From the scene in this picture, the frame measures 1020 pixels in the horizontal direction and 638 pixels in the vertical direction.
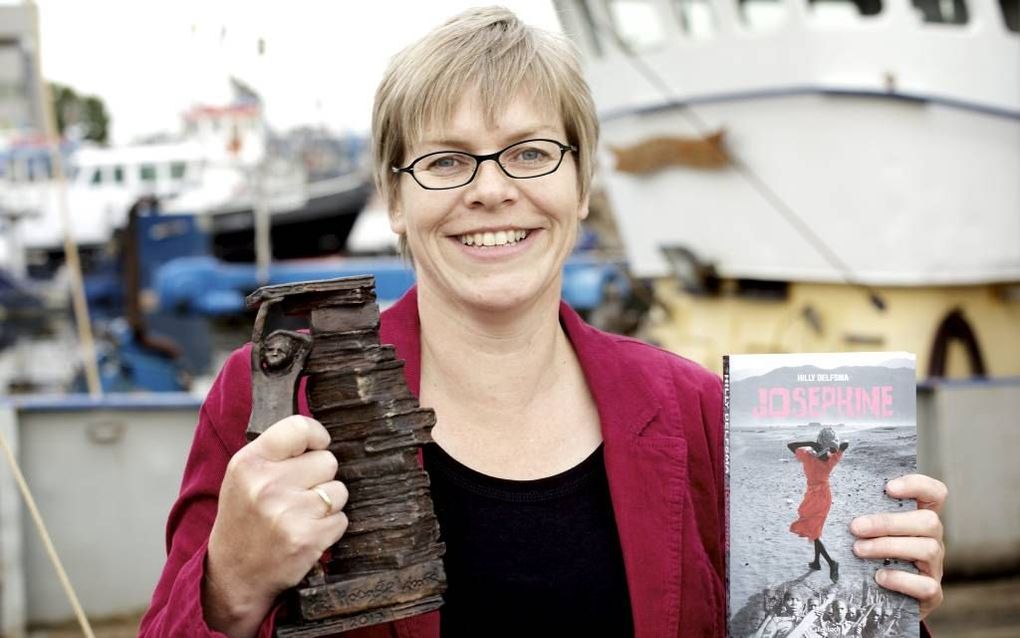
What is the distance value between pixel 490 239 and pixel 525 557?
0.53 metres

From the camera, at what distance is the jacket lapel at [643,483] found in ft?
6.22

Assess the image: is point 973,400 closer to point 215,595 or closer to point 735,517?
point 735,517

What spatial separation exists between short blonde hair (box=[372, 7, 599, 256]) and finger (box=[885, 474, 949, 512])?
2.39 ft

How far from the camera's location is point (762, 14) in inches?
317

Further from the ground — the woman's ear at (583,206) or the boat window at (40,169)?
the boat window at (40,169)

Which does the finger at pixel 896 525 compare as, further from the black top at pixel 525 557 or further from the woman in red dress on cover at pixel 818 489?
the black top at pixel 525 557

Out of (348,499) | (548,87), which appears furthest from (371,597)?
(548,87)

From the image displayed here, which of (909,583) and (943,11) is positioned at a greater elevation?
(943,11)

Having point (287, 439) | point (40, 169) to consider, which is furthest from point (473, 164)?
point (40, 169)

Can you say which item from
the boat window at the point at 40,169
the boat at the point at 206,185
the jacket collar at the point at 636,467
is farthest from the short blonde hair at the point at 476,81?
the boat window at the point at 40,169

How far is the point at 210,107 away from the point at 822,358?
30295 millimetres

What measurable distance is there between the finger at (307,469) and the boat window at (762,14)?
7.02 meters

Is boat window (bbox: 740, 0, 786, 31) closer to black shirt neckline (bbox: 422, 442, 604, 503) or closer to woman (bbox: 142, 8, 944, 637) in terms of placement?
woman (bbox: 142, 8, 944, 637)

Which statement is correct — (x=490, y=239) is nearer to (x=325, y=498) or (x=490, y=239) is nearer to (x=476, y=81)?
(x=476, y=81)
